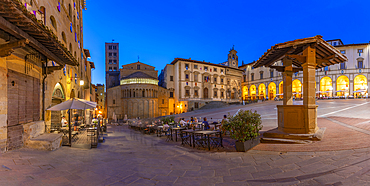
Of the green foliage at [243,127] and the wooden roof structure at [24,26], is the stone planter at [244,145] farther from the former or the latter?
the wooden roof structure at [24,26]

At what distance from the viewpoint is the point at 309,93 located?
7.54 meters

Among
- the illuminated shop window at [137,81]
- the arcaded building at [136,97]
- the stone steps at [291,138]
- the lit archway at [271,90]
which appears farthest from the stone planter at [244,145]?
the lit archway at [271,90]

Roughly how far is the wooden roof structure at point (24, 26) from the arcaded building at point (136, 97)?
38.3 m

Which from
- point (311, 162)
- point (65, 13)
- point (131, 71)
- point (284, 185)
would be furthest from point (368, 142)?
point (131, 71)

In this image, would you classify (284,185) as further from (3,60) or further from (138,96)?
(138,96)

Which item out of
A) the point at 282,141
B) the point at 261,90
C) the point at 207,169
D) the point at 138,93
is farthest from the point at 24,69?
the point at 261,90

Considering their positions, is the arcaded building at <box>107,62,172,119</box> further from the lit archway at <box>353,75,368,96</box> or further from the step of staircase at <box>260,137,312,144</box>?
the lit archway at <box>353,75,368,96</box>

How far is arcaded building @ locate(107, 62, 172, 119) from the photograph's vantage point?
148 feet

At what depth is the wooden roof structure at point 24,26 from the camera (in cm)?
430

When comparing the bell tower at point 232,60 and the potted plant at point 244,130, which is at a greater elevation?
the bell tower at point 232,60

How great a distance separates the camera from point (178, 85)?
4656cm

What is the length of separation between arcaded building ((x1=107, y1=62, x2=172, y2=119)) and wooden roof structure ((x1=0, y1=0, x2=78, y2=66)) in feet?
126

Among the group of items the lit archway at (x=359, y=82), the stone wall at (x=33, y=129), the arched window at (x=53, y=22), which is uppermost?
the arched window at (x=53, y=22)

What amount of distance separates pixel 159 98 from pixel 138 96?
227 inches
